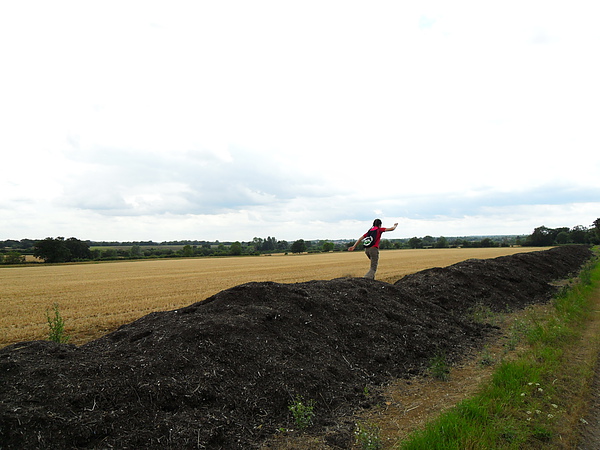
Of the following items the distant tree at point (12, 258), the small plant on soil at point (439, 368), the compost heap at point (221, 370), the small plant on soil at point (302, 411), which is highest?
the distant tree at point (12, 258)

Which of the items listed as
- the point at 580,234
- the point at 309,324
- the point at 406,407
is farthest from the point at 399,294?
the point at 580,234

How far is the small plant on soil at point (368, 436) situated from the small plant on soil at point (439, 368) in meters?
1.89

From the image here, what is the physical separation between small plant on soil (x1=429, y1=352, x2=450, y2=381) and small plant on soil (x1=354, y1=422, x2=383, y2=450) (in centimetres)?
189

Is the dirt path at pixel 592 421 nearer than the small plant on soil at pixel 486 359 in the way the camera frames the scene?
Yes

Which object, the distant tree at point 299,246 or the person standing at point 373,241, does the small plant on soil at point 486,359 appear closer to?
the person standing at point 373,241

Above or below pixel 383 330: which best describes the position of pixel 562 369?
below

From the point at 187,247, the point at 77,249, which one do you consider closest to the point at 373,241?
the point at 77,249

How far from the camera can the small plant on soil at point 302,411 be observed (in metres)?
3.83

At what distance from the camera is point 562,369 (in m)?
5.40

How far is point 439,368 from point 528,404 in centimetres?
134

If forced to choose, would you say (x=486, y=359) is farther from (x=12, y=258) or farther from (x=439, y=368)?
(x=12, y=258)

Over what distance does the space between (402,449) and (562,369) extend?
373 cm

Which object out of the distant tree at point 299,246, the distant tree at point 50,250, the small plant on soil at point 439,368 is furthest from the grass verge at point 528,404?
the distant tree at point 299,246

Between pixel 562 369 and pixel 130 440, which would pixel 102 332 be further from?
pixel 562 369
